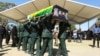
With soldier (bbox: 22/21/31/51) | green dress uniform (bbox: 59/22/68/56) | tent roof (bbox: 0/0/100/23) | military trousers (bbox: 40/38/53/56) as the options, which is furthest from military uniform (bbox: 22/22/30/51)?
tent roof (bbox: 0/0/100/23)

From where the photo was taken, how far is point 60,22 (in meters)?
12.7

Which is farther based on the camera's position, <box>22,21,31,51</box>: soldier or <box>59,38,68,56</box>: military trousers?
<box>22,21,31,51</box>: soldier

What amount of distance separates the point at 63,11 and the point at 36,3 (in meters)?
10.9

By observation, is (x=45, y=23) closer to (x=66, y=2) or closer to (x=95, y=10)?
(x=66, y=2)

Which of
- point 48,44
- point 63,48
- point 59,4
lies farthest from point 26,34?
point 59,4

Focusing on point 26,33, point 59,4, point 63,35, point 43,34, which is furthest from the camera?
point 59,4

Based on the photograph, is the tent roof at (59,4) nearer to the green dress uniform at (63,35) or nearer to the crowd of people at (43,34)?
the crowd of people at (43,34)

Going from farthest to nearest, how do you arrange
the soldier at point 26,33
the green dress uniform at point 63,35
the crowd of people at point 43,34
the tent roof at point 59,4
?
the tent roof at point 59,4 < the soldier at point 26,33 < the green dress uniform at point 63,35 < the crowd of people at point 43,34

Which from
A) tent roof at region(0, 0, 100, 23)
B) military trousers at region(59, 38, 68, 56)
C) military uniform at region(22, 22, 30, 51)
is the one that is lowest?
military trousers at region(59, 38, 68, 56)

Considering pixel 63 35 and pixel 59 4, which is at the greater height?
pixel 59 4

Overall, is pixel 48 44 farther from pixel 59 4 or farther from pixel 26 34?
pixel 59 4

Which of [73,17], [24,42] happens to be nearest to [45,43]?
[24,42]

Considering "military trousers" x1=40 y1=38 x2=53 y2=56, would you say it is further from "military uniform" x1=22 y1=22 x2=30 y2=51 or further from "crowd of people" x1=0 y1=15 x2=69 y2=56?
"military uniform" x1=22 y1=22 x2=30 y2=51

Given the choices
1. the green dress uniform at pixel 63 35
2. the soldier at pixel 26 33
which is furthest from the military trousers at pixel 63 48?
the soldier at pixel 26 33
